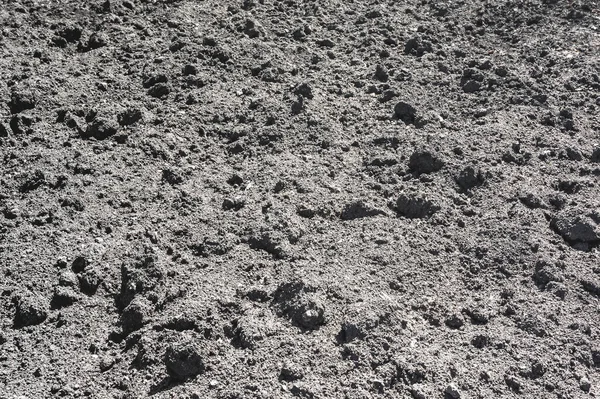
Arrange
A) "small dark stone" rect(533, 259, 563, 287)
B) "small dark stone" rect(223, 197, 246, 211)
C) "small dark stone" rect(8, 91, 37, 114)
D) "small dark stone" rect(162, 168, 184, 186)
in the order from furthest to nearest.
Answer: "small dark stone" rect(8, 91, 37, 114)
"small dark stone" rect(162, 168, 184, 186)
"small dark stone" rect(223, 197, 246, 211)
"small dark stone" rect(533, 259, 563, 287)

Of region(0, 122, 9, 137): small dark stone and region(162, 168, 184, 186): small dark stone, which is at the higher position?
region(162, 168, 184, 186): small dark stone

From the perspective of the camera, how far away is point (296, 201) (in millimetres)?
3500

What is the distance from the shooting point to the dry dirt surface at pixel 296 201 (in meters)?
2.84

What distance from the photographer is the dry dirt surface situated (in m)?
2.84

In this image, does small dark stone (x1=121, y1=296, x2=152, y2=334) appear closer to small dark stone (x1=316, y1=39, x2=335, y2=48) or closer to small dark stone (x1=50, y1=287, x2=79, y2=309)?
small dark stone (x1=50, y1=287, x2=79, y2=309)

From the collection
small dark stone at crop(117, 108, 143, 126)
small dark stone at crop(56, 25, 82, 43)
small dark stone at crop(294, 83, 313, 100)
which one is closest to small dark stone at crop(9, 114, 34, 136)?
small dark stone at crop(117, 108, 143, 126)

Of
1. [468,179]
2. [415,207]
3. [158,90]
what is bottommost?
[158,90]

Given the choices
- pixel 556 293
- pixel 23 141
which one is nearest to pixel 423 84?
pixel 556 293

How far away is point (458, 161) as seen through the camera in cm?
379

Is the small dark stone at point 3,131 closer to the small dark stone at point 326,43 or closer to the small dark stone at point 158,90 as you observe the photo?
the small dark stone at point 158,90

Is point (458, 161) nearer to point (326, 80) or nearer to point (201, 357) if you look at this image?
point (326, 80)

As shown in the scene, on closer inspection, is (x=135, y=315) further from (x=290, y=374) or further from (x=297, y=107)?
(x=297, y=107)

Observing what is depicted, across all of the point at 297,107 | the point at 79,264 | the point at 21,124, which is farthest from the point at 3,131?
the point at 297,107

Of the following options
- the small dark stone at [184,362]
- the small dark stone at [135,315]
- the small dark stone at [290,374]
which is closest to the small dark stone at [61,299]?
the small dark stone at [135,315]
